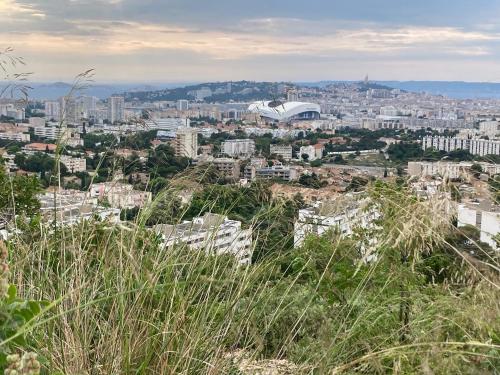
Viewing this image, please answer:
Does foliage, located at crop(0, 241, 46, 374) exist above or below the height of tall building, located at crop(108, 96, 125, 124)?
below

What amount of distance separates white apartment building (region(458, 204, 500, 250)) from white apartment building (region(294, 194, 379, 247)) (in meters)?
0.33

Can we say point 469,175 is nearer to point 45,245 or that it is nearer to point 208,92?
point 45,245

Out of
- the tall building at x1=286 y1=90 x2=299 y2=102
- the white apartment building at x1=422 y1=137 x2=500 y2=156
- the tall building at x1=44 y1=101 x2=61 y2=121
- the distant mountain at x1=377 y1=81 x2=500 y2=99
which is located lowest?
the white apartment building at x1=422 y1=137 x2=500 y2=156

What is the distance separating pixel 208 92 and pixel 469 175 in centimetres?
662

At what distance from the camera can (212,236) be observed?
6.55 ft

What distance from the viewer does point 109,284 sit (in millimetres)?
1722

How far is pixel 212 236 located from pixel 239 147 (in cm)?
150

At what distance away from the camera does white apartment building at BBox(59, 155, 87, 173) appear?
2702 mm

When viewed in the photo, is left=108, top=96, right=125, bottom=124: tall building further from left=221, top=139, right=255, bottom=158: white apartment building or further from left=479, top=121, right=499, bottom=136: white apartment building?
left=479, top=121, right=499, bottom=136: white apartment building

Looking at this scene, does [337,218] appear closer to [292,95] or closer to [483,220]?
[483,220]

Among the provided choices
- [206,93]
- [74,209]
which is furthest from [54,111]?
[206,93]

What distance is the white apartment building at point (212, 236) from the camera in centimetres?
205

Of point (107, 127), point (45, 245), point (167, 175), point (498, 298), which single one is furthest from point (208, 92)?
point (498, 298)

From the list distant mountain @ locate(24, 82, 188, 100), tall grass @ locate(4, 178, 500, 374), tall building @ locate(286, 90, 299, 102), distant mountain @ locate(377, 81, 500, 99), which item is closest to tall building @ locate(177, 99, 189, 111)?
distant mountain @ locate(24, 82, 188, 100)
